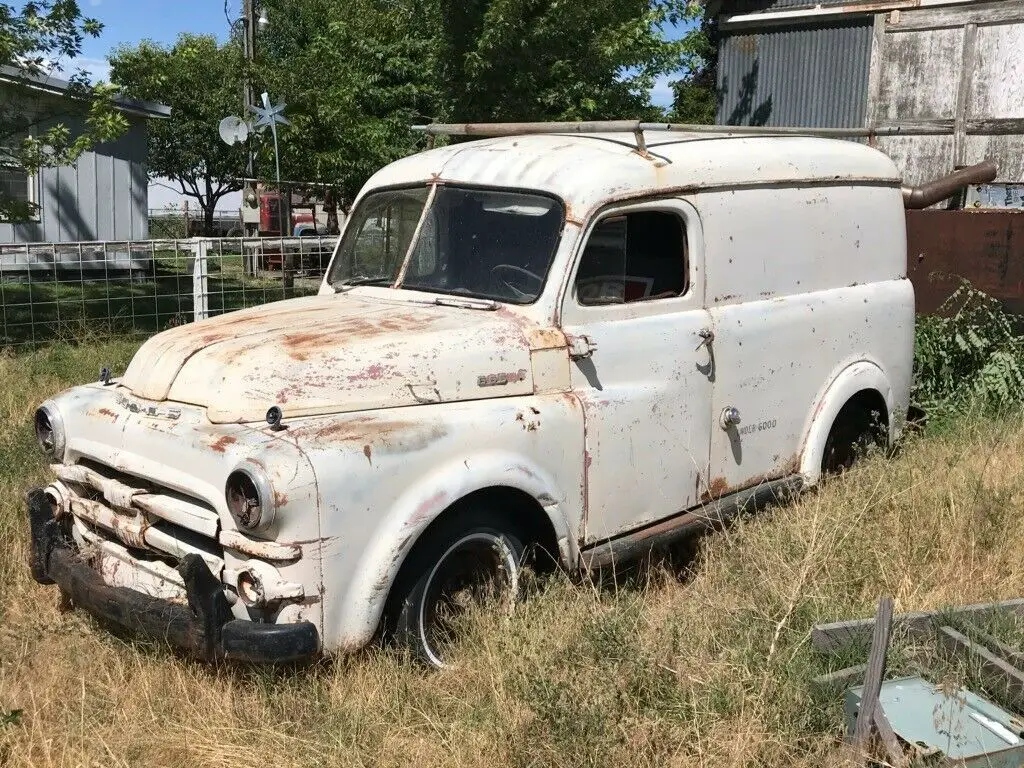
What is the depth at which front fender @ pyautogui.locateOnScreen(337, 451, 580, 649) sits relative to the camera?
363 cm

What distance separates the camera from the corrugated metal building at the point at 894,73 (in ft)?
33.9

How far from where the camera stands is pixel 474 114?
389 inches

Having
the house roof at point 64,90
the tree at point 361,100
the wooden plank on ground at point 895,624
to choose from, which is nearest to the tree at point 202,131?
the house roof at point 64,90

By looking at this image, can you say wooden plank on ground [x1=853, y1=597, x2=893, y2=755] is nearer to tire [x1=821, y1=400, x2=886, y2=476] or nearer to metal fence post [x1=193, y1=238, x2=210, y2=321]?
tire [x1=821, y1=400, x2=886, y2=476]

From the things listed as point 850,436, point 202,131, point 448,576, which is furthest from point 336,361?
point 202,131

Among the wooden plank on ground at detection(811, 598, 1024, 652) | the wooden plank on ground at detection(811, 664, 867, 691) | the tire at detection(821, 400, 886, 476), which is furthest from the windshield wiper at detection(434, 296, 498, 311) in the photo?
the tire at detection(821, 400, 886, 476)

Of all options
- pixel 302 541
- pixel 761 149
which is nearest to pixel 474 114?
pixel 761 149

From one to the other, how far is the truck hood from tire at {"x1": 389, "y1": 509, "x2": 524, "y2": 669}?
510 millimetres

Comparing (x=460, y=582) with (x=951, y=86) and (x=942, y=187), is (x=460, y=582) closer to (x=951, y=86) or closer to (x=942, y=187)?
(x=942, y=187)

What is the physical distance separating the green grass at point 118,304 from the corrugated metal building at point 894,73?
17.9ft

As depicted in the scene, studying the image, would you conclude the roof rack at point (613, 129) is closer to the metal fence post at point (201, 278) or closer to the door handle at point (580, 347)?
the door handle at point (580, 347)

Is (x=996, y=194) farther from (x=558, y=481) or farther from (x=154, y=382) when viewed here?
(x=154, y=382)

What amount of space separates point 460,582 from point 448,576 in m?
0.13

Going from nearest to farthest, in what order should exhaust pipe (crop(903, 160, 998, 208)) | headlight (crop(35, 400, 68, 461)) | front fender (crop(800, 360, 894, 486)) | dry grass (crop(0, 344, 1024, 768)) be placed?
dry grass (crop(0, 344, 1024, 768)) → headlight (crop(35, 400, 68, 461)) → front fender (crop(800, 360, 894, 486)) → exhaust pipe (crop(903, 160, 998, 208))
